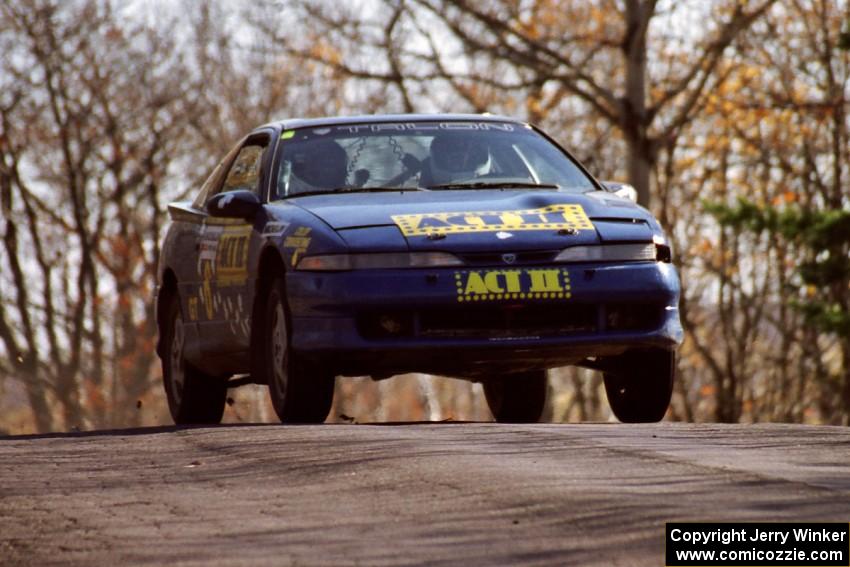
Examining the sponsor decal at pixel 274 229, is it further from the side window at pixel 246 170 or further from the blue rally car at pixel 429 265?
the side window at pixel 246 170

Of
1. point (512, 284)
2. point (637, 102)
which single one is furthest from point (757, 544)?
point (637, 102)

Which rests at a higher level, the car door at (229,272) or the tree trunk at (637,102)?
the tree trunk at (637,102)

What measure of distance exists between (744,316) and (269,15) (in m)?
12.6

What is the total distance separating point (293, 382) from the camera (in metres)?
9.88

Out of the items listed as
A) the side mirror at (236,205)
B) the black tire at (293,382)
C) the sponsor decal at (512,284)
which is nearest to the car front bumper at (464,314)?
the sponsor decal at (512,284)

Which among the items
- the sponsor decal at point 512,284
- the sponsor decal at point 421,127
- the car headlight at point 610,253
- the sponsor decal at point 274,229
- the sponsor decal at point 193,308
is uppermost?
the sponsor decal at point 421,127

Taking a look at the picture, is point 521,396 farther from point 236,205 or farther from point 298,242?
point 298,242

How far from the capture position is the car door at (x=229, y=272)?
421 inches

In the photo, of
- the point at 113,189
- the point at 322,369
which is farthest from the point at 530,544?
the point at 113,189

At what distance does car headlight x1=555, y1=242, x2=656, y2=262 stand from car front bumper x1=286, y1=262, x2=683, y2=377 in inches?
1.6

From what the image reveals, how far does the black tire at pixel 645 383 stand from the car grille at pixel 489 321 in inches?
22.3

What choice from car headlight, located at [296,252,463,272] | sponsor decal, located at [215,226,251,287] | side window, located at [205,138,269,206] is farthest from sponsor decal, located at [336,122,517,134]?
car headlight, located at [296,252,463,272]

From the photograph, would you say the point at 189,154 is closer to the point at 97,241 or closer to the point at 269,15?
the point at 97,241

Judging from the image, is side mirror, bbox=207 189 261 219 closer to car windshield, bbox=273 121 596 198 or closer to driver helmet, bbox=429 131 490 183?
car windshield, bbox=273 121 596 198
